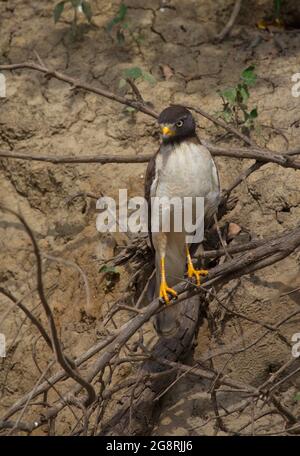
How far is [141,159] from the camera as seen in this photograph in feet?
19.0

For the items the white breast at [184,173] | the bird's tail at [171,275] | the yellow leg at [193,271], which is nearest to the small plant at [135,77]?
the white breast at [184,173]

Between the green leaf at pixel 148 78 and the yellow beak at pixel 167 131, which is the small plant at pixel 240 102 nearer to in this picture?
the green leaf at pixel 148 78

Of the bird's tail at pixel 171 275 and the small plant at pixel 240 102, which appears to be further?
the small plant at pixel 240 102

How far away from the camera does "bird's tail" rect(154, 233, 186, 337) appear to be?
18.7ft

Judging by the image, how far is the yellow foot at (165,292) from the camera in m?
Result: 5.25

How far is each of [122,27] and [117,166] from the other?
1246 millimetres

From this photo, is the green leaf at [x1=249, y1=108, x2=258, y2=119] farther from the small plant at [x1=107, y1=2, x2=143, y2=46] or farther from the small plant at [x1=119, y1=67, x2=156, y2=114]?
the small plant at [x1=107, y1=2, x2=143, y2=46]

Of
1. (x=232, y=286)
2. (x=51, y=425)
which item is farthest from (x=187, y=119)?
(x=51, y=425)

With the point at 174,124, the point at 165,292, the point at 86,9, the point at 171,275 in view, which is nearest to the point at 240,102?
the point at 174,124

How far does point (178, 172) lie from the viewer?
17.5 feet

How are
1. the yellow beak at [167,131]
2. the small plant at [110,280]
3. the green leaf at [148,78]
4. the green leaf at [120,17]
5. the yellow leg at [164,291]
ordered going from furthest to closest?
1. the green leaf at [120,17]
2. the green leaf at [148,78]
3. the small plant at [110,280]
4. the yellow beak at [167,131]
5. the yellow leg at [164,291]

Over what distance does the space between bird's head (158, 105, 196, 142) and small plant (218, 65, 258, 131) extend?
783mm

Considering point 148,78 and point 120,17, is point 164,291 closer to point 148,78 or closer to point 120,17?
A: point 148,78

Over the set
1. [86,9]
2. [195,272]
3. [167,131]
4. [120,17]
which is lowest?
[195,272]
